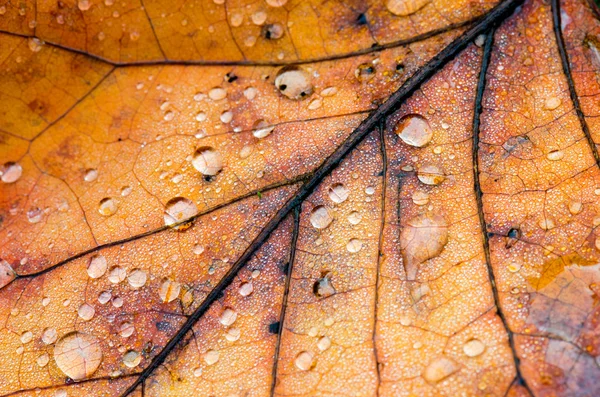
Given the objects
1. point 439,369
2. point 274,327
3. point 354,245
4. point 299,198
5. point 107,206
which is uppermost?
point 107,206

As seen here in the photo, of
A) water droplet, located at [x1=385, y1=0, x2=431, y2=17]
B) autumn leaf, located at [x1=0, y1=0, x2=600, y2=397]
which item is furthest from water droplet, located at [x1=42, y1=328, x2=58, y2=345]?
water droplet, located at [x1=385, y1=0, x2=431, y2=17]

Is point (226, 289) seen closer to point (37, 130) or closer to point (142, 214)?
point (142, 214)

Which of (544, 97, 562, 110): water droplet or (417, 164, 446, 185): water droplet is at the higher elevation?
(544, 97, 562, 110): water droplet

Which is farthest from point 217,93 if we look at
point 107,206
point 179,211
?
point 107,206

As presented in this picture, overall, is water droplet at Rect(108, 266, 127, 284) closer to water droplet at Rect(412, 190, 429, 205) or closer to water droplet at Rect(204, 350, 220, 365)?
water droplet at Rect(204, 350, 220, 365)

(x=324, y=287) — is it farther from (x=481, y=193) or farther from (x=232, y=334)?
(x=481, y=193)

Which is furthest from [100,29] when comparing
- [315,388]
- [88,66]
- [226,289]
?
[315,388]
